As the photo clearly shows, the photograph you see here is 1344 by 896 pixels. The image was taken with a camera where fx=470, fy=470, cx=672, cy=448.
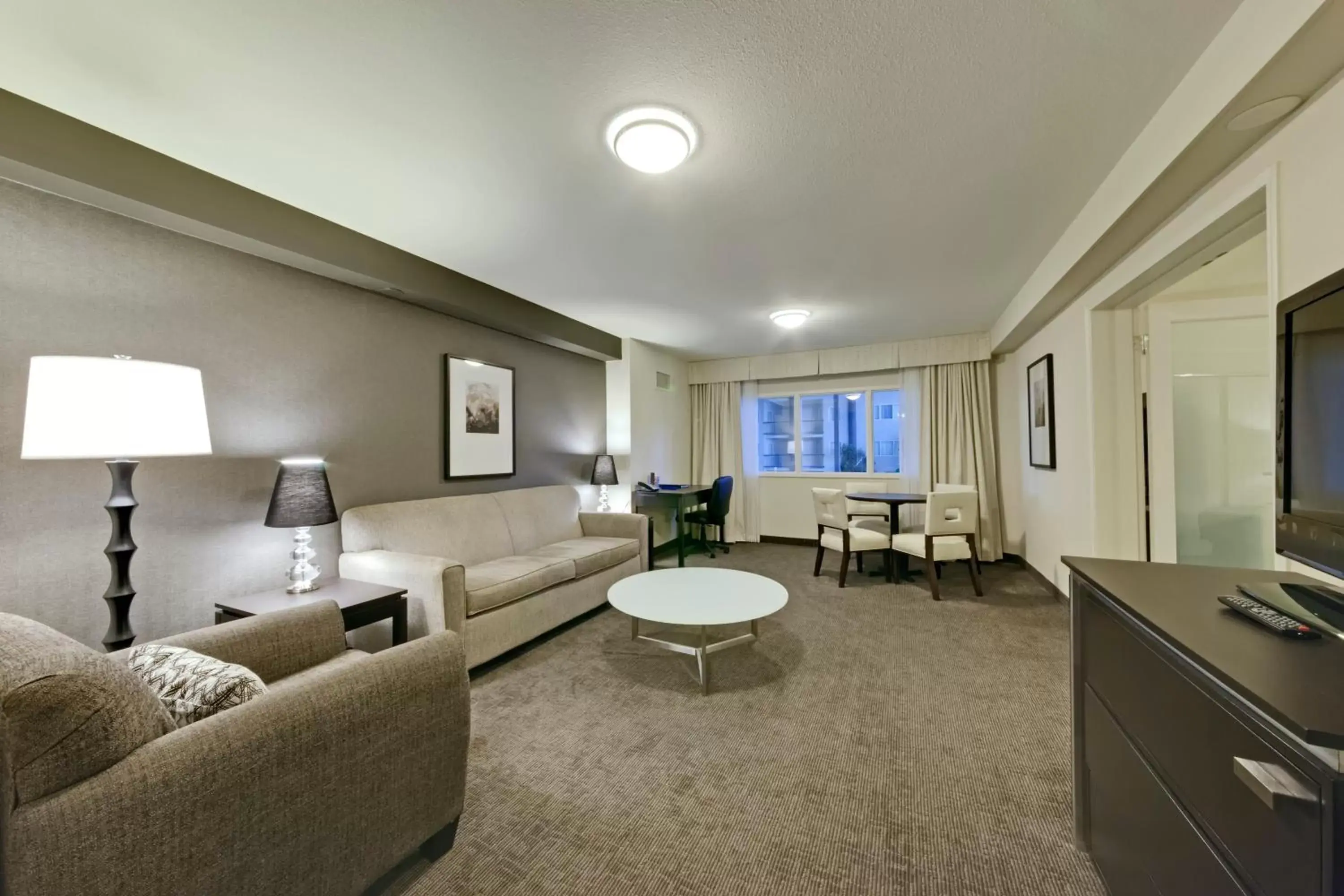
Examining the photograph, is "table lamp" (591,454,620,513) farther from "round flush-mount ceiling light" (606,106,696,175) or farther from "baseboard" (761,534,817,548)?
"round flush-mount ceiling light" (606,106,696,175)

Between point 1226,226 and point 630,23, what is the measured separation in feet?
7.23

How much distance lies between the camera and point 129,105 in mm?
1569

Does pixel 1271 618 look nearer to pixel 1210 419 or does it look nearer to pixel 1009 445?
pixel 1210 419

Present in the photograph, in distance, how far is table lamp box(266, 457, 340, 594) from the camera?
2.10 m

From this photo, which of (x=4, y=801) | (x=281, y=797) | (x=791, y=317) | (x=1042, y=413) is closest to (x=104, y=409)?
(x=4, y=801)

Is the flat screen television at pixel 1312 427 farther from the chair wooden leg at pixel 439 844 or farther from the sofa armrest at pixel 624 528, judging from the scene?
the sofa armrest at pixel 624 528

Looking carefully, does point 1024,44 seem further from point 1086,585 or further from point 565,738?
point 565,738

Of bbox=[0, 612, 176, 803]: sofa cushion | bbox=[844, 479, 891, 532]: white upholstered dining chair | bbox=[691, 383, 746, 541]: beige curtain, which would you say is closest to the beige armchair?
bbox=[0, 612, 176, 803]: sofa cushion

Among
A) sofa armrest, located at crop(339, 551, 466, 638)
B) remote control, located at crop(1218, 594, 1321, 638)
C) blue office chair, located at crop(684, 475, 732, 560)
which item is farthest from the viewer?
blue office chair, located at crop(684, 475, 732, 560)

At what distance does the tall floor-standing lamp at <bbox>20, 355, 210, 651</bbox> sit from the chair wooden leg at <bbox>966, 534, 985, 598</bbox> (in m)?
4.56

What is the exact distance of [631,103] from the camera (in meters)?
1.58

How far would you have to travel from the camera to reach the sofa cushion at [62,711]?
28.5 inches

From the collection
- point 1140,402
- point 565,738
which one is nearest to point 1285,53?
point 1140,402

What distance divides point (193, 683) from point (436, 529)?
190cm
